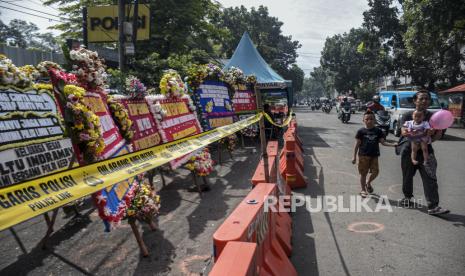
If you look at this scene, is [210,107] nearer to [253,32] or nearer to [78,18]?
[78,18]

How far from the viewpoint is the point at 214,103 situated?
10281mm

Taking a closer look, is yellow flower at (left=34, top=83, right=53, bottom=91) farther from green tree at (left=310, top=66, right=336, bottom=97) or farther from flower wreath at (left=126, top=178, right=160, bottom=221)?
green tree at (left=310, top=66, right=336, bottom=97)

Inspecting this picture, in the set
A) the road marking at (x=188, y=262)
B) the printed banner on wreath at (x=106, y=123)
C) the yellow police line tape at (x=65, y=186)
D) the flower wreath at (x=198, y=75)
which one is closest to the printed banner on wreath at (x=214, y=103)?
the flower wreath at (x=198, y=75)

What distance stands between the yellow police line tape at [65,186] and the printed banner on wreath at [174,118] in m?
3.15

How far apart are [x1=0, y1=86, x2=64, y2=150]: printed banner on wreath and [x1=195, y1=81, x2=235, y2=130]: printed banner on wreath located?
5013 millimetres

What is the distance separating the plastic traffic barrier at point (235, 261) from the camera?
2.03 meters

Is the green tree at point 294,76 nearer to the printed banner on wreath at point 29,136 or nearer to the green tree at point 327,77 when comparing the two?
the green tree at point 327,77

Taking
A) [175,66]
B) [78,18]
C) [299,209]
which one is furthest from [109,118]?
[78,18]

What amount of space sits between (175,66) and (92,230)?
994 cm

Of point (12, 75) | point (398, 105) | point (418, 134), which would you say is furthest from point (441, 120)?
point (398, 105)

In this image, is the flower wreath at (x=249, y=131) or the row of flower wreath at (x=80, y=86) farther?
the flower wreath at (x=249, y=131)

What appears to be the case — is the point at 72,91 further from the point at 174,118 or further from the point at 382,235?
the point at 382,235

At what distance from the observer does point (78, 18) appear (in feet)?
65.8

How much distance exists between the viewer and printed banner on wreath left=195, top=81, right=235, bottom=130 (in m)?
9.70
